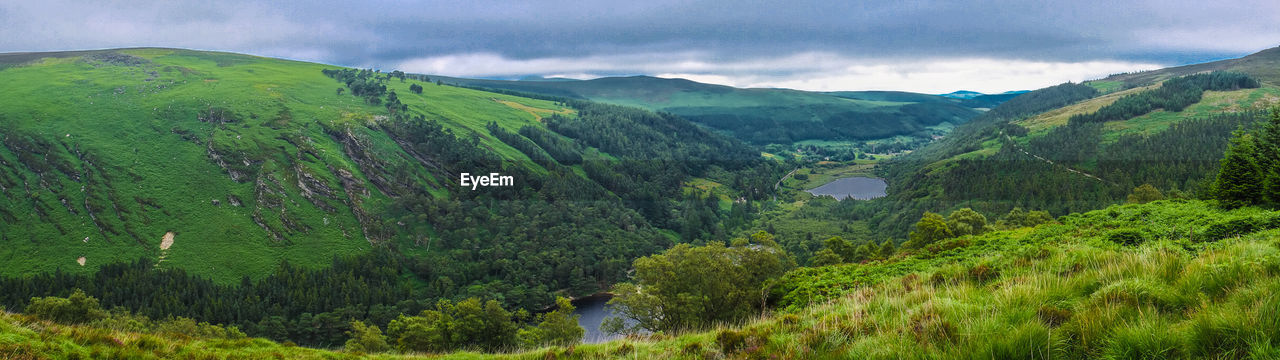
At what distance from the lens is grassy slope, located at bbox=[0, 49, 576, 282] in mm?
105562

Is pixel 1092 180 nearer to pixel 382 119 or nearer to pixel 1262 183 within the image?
pixel 1262 183

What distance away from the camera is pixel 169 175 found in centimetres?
12275

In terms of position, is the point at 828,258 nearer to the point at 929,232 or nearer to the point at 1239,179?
the point at 929,232

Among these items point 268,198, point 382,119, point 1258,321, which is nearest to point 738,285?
point 1258,321

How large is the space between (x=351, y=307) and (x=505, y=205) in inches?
2207

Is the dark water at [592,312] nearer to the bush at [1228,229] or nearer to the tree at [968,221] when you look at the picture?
the tree at [968,221]

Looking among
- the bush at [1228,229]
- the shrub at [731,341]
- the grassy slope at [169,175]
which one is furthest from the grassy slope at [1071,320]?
the grassy slope at [169,175]

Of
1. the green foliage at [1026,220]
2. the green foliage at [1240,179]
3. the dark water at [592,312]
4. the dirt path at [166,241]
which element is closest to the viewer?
the green foliage at [1240,179]

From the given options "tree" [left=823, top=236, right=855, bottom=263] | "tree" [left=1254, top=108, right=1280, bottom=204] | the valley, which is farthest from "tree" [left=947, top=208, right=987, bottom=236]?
"tree" [left=1254, top=108, right=1280, bottom=204]

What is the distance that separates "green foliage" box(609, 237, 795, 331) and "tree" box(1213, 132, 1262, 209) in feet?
77.8

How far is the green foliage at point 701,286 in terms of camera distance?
36.8 meters


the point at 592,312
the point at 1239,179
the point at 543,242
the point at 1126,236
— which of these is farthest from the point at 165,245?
the point at 1239,179

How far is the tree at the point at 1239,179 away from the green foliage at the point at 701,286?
2371 centimetres

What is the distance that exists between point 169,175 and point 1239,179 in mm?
165669
